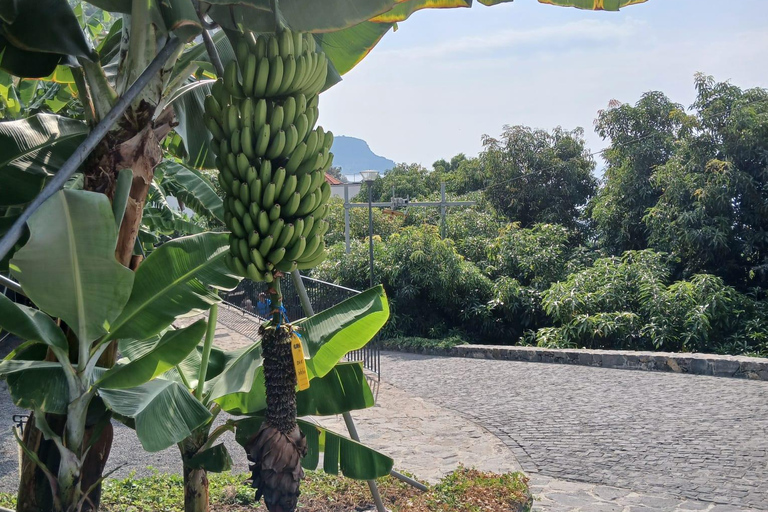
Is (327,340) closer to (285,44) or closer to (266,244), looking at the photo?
(266,244)

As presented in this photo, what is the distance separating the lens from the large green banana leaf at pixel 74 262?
8.68 ft

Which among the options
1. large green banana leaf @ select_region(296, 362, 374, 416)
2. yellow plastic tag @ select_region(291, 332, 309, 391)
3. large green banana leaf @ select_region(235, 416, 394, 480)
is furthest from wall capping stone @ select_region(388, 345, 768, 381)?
yellow plastic tag @ select_region(291, 332, 309, 391)

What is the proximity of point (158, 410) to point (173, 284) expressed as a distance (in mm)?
617

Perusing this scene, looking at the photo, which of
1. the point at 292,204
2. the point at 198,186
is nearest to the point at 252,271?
the point at 292,204

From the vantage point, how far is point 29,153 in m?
3.16

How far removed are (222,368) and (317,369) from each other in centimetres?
104

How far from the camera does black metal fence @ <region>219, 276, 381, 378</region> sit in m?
11.3

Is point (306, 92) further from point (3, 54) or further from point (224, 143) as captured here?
point (3, 54)

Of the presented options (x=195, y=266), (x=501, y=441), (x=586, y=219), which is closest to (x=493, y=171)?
(x=586, y=219)

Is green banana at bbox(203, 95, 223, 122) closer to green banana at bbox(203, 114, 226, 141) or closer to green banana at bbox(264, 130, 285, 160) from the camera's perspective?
green banana at bbox(203, 114, 226, 141)

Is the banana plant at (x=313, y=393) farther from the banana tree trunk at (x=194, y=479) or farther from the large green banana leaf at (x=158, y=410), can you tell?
the large green banana leaf at (x=158, y=410)

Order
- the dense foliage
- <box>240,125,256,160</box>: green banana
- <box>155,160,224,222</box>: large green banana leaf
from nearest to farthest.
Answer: <box>240,125,256,160</box>: green banana, <box>155,160,224,222</box>: large green banana leaf, the dense foliage

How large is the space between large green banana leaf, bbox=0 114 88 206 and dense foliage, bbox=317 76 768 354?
1049 centimetres

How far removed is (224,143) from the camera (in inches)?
91.3
